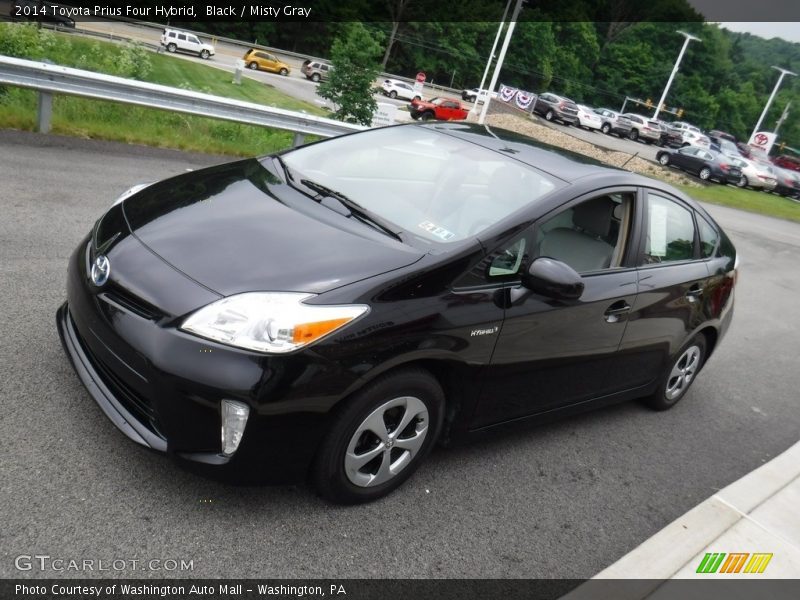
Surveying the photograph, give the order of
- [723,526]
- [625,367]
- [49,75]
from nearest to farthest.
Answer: [723,526], [625,367], [49,75]

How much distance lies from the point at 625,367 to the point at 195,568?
2850 mm

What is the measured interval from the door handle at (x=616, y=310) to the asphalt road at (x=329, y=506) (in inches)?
32.0

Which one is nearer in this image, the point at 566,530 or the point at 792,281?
the point at 566,530

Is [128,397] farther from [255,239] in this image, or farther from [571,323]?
[571,323]

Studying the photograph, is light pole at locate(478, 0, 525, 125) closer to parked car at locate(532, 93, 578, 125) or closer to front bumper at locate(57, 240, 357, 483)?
parked car at locate(532, 93, 578, 125)

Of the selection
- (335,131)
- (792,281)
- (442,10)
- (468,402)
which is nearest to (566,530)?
(468,402)

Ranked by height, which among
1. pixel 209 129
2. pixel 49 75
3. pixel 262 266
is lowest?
pixel 209 129

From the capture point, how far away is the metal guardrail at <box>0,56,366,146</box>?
7898 millimetres

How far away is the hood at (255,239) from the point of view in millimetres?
2877

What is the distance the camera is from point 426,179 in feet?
12.6

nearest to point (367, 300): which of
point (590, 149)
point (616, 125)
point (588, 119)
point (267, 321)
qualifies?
point (267, 321)

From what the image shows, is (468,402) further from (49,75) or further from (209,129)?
(209,129)

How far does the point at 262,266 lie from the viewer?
2924 millimetres

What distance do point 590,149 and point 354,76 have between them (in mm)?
18600
